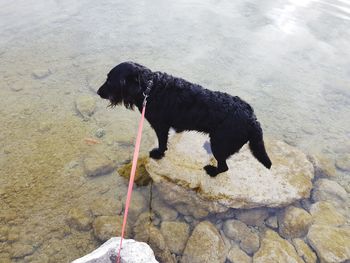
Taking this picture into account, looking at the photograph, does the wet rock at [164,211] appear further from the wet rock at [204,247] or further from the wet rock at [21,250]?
the wet rock at [21,250]

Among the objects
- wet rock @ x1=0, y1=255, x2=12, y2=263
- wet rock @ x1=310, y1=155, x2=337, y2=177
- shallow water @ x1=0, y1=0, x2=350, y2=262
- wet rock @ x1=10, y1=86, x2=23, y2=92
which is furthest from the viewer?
wet rock @ x1=10, y1=86, x2=23, y2=92

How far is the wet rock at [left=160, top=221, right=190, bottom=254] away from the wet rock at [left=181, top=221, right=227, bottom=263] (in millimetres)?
94

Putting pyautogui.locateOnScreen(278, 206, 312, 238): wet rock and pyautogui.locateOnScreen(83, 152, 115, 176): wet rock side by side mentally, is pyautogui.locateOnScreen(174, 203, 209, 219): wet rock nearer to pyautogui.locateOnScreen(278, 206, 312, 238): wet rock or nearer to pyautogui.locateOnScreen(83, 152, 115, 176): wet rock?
pyautogui.locateOnScreen(278, 206, 312, 238): wet rock

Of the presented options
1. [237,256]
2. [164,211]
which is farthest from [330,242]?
[164,211]

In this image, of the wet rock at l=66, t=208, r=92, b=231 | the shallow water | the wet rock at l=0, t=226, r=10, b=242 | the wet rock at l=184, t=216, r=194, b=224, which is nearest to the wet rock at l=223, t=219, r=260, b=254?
the wet rock at l=184, t=216, r=194, b=224

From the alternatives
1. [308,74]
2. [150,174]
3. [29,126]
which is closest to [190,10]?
[308,74]

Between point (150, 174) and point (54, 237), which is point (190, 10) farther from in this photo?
point (54, 237)

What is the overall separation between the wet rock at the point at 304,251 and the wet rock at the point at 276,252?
91 millimetres

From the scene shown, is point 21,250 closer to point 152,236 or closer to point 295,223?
point 152,236

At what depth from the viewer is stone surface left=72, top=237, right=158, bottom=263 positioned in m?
2.87

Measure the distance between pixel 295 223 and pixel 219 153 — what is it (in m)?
1.55

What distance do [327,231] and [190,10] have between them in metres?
8.98

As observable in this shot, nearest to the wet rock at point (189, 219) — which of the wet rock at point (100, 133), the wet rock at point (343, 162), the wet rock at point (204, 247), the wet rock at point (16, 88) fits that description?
the wet rock at point (204, 247)

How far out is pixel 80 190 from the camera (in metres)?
4.72
